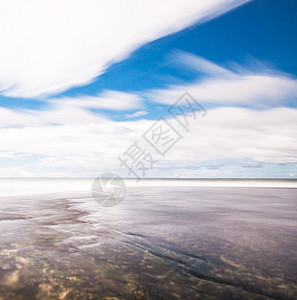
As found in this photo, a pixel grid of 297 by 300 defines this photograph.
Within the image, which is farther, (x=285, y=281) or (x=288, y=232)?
(x=288, y=232)

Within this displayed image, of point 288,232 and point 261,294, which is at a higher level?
point 261,294

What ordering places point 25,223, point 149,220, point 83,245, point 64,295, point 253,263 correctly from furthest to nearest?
point 149,220, point 25,223, point 83,245, point 253,263, point 64,295

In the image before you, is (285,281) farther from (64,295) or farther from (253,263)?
(64,295)

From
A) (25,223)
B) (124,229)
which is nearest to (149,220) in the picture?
(124,229)
